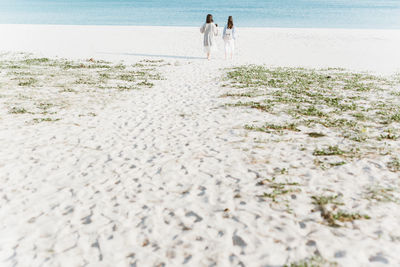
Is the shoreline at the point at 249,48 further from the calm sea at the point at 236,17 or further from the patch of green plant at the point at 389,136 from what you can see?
the calm sea at the point at 236,17

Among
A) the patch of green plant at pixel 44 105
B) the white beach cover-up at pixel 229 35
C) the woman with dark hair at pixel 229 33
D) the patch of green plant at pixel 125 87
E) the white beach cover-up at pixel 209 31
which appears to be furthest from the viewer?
the white beach cover-up at pixel 209 31

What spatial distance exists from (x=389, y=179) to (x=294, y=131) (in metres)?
3.52

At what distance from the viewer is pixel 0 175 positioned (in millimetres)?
7754

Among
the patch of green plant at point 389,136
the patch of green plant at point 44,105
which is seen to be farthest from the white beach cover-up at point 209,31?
the patch of green plant at point 389,136

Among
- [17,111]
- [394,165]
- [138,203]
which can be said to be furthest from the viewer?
[17,111]

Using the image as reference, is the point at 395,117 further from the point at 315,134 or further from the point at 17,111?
the point at 17,111

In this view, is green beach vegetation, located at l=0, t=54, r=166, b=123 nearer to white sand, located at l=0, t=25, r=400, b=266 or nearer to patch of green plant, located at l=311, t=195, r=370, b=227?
white sand, located at l=0, t=25, r=400, b=266

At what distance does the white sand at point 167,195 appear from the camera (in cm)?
521

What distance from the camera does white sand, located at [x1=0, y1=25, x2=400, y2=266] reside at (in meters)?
5.21

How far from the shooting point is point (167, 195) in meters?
6.86

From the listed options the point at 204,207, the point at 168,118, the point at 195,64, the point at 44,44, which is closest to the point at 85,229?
the point at 204,207

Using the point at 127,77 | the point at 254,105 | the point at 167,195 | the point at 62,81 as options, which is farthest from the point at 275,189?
the point at 62,81

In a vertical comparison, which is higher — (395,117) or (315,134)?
(395,117)

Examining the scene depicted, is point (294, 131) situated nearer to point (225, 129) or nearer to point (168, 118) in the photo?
point (225, 129)
